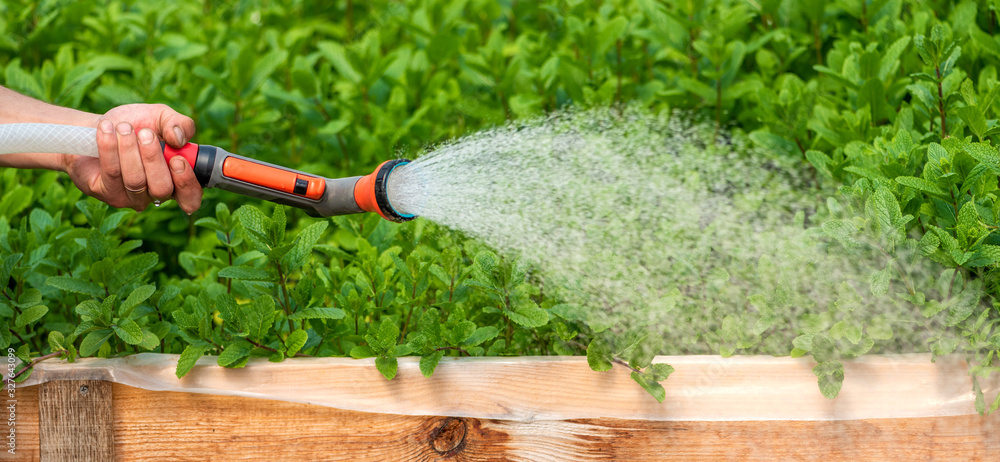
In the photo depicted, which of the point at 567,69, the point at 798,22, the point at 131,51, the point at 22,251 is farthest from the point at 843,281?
the point at 131,51

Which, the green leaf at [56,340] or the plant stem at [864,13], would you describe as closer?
the green leaf at [56,340]

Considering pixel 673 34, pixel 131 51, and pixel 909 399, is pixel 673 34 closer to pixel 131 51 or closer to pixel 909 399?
pixel 909 399

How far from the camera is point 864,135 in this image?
1.82m

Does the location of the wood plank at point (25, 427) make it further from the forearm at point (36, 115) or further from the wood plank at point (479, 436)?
the forearm at point (36, 115)

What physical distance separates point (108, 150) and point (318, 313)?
0.55 metres

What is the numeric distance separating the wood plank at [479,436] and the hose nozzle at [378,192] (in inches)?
16.5

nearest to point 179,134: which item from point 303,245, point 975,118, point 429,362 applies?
point 303,245

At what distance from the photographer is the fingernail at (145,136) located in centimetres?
146

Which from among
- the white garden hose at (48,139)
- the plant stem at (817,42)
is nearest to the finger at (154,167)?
the white garden hose at (48,139)

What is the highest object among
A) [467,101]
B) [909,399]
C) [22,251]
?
[467,101]

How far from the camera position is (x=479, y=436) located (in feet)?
4.68

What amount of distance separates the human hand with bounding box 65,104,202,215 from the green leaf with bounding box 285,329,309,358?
391 millimetres

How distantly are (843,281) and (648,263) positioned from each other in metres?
0.39

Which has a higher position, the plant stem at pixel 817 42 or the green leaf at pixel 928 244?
the plant stem at pixel 817 42
